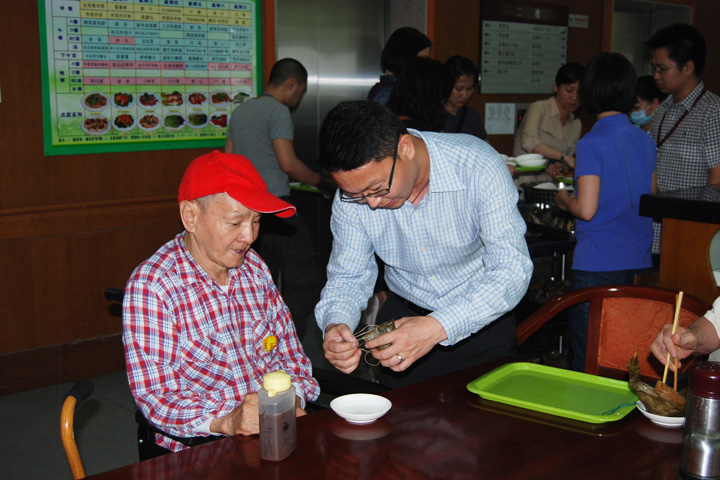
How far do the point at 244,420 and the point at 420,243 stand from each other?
78 cm

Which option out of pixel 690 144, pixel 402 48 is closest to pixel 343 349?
pixel 402 48

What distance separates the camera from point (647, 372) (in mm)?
2205

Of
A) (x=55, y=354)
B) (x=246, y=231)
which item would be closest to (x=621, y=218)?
(x=246, y=231)

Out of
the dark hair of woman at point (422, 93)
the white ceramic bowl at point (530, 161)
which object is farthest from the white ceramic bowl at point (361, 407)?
the white ceramic bowl at point (530, 161)

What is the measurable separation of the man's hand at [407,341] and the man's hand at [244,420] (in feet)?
1.12

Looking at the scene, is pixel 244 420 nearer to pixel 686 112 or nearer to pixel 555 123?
pixel 686 112

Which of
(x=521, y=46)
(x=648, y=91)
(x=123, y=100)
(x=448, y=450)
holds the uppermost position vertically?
(x=521, y=46)

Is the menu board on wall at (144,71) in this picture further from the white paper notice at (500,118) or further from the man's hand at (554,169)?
the white paper notice at (500,118)

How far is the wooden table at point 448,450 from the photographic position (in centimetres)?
138

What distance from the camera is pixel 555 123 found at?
18.7 feet

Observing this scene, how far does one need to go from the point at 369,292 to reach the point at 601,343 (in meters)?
0.79

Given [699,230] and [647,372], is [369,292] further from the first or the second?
[699,230]

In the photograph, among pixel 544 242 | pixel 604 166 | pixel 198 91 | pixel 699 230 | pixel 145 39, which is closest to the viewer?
pixel 699 230

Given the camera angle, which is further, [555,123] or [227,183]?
[555,123]
